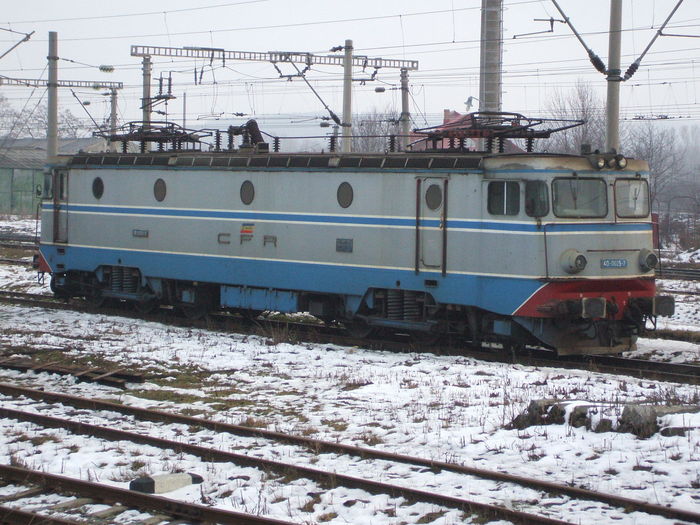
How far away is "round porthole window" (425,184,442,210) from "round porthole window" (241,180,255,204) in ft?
13.9

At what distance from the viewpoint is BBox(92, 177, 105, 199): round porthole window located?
21688 millimetres

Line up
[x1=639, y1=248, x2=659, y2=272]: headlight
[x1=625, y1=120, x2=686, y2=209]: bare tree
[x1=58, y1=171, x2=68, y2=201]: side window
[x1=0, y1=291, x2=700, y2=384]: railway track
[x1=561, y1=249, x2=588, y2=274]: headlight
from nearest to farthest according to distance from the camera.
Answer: [x1=0, y1=291, x2=700, y2=384]: railway track
[x1=561, y1=249, x2=588, y2=274]: headlight
[x1=639, y1=248, x2=659, y2=272]: headlight
[x1=58, y1=171, x2=68, y2=201]: side window
[x1=625, y1=120, x2=686, y2=209]: bare tree

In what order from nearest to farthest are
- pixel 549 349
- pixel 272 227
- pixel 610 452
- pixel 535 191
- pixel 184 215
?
pixel 610 452, pixel 535 191, pixel 549 349, pixel 272 227, pixel 184 215

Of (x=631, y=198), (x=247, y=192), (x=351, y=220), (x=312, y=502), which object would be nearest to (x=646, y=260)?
(x=631, y=198)

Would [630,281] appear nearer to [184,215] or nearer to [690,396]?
[690,396]

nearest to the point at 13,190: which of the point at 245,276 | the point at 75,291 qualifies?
the point at 75,291

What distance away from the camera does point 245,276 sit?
1898 cm

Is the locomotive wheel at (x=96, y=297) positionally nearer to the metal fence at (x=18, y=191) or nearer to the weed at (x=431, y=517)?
the weed at (x=431, y=517)

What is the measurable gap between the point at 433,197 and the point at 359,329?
10.4 feet

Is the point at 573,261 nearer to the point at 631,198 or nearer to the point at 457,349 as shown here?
the point at 631,198

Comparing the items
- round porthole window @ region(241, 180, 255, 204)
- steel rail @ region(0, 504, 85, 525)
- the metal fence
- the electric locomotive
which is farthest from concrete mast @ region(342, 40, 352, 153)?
the metal fence

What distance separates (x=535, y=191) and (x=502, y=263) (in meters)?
1.29

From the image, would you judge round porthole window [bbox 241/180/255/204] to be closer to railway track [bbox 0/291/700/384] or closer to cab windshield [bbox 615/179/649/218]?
railway track [bbox 0/291/700/384]

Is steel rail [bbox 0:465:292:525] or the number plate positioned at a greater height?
the number plate
